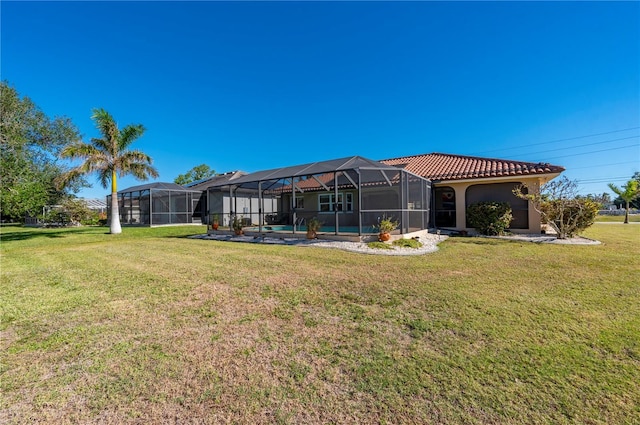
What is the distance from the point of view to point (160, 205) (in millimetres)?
22500

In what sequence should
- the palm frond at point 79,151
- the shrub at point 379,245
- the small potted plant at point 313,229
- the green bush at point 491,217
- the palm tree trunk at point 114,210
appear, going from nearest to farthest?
1. the shrub at point 379,245
2. the small potted plant at point 313,229
3. the green bush at point 491,217
4. the palm frond at point 79,151
5. the palm tree trunk at point 114,210

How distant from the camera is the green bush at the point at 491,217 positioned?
11227 millimetres

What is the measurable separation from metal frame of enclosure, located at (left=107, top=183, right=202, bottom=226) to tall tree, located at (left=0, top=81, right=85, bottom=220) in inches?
220

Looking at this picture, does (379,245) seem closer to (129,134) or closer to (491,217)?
(491,217)

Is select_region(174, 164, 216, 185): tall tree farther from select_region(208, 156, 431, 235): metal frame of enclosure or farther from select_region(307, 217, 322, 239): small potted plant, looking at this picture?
select_region(307, 217, 322, 239): small potted plant

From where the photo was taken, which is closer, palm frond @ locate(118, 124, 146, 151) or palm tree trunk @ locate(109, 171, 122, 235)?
palm frond @ locate(118, 124, 146, 151)

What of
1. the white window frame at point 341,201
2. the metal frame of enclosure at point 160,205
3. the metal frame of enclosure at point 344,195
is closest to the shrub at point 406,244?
the metal frame of enclosure at point 344,195

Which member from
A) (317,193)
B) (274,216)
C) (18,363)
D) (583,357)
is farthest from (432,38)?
(18,363)

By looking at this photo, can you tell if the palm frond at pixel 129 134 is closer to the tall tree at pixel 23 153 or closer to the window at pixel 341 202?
the tall tree at pixel 23 153

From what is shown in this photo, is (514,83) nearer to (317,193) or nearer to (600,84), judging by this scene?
(600,84)

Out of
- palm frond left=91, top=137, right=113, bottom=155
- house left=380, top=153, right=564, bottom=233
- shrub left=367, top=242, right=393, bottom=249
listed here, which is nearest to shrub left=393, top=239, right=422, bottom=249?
shrub left=367, top=242, right=393, bottom=249

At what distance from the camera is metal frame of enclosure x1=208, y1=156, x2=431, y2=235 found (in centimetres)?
1020

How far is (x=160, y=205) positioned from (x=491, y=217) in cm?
2323

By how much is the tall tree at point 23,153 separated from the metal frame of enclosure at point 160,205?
558 cm
